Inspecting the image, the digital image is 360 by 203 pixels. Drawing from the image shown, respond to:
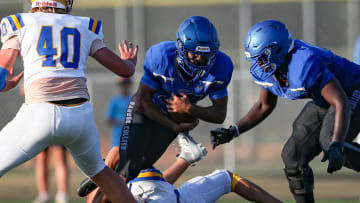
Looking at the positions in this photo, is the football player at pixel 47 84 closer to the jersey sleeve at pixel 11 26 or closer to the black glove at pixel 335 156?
the jersey sleeve at pixel 11 26

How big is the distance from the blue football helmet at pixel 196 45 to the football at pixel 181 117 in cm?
35

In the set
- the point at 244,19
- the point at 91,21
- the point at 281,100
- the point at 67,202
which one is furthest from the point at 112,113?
the point at 244,19

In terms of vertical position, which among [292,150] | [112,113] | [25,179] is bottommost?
[25,179]

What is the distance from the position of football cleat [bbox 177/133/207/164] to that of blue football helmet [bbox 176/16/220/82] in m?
0.58

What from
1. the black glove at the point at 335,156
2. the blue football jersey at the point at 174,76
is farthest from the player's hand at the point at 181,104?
the black glove at the point at 335,156

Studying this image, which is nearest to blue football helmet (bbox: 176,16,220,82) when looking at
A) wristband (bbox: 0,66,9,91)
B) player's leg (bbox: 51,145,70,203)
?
wristband (bbox: 0,66,9,91)

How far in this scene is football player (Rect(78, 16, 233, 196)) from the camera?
4863 millimetres

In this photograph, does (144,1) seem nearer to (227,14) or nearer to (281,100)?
(227,14)

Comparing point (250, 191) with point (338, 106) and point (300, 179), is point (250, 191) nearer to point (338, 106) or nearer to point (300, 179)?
point (300, 179)

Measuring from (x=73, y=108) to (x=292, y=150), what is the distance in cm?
189

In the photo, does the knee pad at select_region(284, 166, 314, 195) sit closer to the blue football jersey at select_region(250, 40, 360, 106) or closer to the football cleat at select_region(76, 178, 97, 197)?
the blue football jersey at select_region(250, 40, 360, 106)

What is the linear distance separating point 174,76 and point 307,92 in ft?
3.42

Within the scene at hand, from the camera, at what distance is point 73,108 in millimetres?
4062

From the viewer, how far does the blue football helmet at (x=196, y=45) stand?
4777mm
